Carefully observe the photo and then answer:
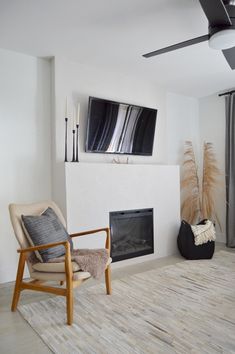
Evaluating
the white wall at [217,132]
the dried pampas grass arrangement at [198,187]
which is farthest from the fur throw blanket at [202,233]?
the white wall at [217,132]

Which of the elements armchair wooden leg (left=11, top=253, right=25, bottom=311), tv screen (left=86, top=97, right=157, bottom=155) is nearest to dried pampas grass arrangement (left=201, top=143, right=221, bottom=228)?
tv screen (left=86, top=97, right=157, bottom=155)

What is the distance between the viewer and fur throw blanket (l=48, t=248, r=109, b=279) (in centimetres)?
220

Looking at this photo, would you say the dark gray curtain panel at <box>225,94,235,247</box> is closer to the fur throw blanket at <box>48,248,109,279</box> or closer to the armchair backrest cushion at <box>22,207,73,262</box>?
the fur throw blanket at <box>48,248,109,279</box>

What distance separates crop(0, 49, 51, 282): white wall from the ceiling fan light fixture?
1.95 m

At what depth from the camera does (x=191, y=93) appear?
188 inches

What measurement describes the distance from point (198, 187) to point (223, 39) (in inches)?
121

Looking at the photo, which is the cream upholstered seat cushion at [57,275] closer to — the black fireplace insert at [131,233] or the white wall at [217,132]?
the black fireplace insert at [131,233]

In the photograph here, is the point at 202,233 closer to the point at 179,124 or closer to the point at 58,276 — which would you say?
the point at 179,124

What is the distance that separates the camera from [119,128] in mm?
3711

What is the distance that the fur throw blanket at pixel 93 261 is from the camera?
2.20 meters

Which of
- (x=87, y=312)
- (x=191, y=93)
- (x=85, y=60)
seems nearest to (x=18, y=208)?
(x=87, y=312)

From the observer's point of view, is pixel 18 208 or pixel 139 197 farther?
pixel 139 197

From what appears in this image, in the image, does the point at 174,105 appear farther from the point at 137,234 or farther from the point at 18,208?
the point at 18,208

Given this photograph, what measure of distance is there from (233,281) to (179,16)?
8.40 feet
